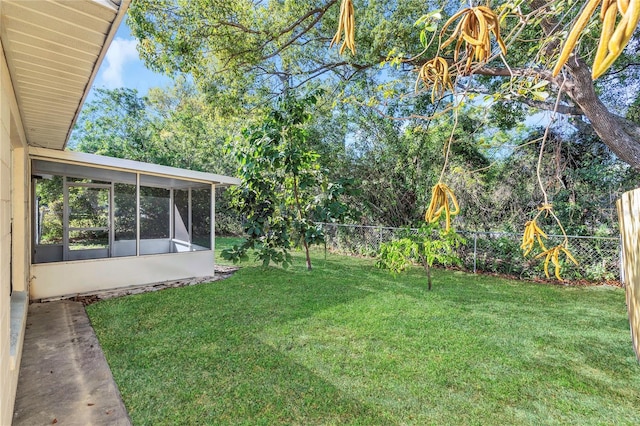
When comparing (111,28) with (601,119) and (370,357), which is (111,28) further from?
(601,119)

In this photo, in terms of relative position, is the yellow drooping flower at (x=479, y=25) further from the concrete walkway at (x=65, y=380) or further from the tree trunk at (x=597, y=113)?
the tree trunk at (x=597, y=113)

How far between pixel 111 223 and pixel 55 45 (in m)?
5.57

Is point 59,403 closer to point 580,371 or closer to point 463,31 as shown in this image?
point 463,31

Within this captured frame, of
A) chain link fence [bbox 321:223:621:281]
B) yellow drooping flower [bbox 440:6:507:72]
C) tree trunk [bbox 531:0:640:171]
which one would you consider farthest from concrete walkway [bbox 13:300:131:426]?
tree trunk [bbox 531:0:640:171]

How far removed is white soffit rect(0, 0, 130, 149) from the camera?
160 cm

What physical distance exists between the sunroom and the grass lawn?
38.7 inches

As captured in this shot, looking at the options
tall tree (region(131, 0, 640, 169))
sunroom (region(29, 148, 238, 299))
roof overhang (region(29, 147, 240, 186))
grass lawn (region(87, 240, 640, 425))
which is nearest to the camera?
grass lawn (region(87, 240, 640, 425))

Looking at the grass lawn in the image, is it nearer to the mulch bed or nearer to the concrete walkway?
the concrete walkway

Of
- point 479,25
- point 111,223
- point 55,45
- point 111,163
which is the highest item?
point 55,45

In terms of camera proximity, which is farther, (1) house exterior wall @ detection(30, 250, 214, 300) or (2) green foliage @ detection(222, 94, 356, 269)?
(2) green foliage @ detection(222, 94, 356, 269)

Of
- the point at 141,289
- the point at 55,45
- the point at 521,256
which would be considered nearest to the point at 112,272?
the point at 141,289

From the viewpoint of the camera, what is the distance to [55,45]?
193 cm

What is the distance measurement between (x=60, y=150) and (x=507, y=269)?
924cm

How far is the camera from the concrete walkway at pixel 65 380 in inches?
86.0
